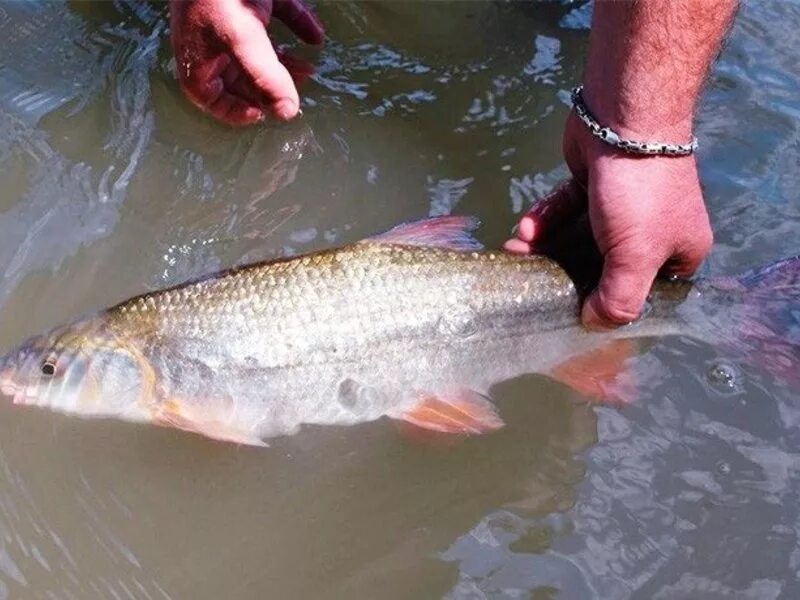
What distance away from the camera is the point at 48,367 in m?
2.77

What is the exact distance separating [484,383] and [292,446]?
0.58 m

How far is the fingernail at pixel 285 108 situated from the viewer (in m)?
3.41

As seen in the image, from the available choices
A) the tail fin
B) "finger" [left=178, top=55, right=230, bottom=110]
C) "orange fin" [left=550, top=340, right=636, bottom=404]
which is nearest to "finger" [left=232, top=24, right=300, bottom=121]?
"finger" [left=178, top=55, right=230, bottom=110]

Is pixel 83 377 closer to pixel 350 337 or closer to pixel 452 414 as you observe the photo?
pixel 350 337

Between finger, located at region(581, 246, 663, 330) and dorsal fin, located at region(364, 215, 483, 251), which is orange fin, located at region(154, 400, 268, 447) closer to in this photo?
dorsal fin, located at region(364, 215, 483, 251)

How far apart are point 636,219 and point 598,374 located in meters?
0.60

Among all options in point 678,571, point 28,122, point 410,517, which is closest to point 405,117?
point 28,122

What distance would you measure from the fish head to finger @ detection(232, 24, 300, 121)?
3.40 feet

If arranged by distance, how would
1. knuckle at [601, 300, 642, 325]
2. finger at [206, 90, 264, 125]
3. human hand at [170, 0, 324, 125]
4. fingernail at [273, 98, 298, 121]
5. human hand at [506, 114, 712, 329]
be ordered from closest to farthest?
human hand at [506, 114, 712, 329] → knuckle at [601, 300, 642, 325] → human hand at [170, 0, 324, 125] → fingernail at [273, 98, 298, 121] → finger at [206, 90, 264, 125]

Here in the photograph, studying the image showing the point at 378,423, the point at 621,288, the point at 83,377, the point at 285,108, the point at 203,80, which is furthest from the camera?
the point at 203,80

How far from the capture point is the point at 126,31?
434 centimetres

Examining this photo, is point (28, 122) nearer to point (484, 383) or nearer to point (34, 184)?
point (34, 184)

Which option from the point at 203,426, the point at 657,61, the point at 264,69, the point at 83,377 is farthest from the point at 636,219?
the point at 83,377

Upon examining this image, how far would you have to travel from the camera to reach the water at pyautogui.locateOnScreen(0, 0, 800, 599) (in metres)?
2.59
